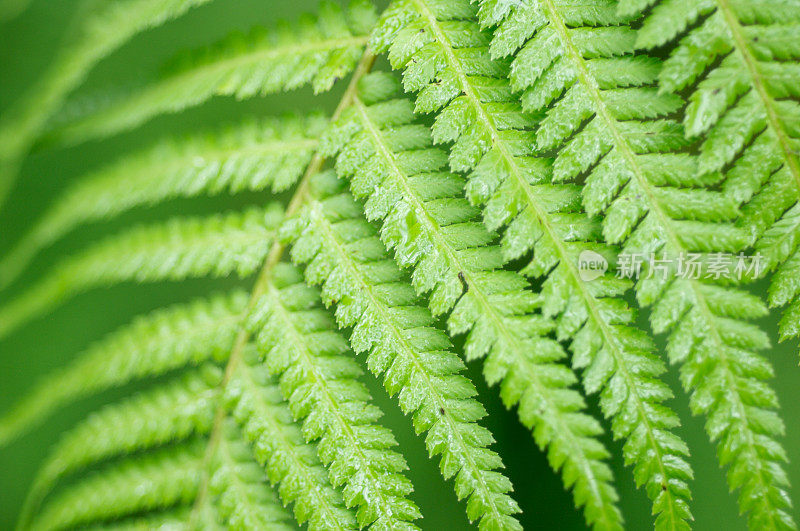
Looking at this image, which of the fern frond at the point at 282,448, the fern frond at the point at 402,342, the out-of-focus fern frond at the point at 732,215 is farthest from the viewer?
the fern frond at the point at 282,448

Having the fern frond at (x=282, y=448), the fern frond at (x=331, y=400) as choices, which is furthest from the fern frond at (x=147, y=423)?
the fern frond at (x=331, y=400)

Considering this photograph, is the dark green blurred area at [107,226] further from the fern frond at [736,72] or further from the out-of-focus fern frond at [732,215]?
the fern frond at [736,72]

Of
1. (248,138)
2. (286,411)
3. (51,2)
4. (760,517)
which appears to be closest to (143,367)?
(286,411)

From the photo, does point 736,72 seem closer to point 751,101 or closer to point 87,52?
point 751,101

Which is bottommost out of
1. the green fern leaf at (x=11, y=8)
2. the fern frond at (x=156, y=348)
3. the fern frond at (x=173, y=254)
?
the fern frond at (x=156, y=348)

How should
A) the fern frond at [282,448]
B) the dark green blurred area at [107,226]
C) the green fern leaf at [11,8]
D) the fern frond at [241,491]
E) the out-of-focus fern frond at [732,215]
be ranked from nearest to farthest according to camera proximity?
1. the out-of-focus fern frond at [732,215]
2. the fern frond at [282,448]
3. the fern frond at [241,491]
4. the dark green blurred area at [107,226]
5. the green fern leaf at [11,8]

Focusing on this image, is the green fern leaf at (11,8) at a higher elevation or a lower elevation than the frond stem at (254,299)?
higher

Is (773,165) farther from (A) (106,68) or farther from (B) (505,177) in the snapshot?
(A) (106,68)

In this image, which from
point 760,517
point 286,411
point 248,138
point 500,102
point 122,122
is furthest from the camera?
point 122,122
